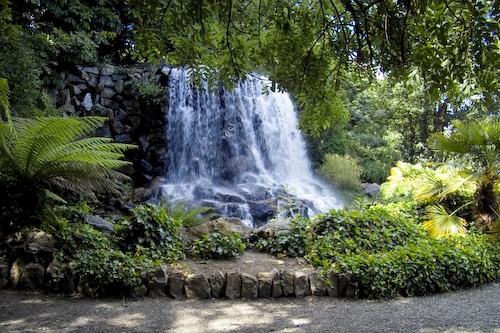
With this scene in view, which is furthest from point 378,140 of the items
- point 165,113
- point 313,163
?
point 165,113

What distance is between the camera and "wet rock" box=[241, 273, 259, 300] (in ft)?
13.3

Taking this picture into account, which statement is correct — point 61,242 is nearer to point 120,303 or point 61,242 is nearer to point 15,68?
point 120,303

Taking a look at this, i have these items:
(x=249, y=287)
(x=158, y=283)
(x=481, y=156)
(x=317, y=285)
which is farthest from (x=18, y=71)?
(x=481, y=156)

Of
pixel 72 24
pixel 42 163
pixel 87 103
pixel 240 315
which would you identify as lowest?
pixel 240 315

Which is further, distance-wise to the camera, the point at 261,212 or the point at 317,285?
the point at 261,212

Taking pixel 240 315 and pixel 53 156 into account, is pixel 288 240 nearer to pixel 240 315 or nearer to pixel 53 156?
pixel 240 315

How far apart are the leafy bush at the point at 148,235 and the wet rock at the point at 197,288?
1.80 ft

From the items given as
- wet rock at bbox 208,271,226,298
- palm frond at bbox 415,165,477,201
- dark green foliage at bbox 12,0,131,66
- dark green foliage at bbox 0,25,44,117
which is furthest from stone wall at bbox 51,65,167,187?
wet rock at bbox 208,271,226,298

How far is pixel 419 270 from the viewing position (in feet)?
14.7

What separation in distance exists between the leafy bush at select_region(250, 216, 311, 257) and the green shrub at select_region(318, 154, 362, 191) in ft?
21.6

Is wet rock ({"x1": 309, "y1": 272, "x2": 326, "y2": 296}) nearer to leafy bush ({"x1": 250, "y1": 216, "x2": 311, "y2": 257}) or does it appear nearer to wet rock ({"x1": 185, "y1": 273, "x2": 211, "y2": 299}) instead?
leafy bush ({"x1": 250, "y1": 216, "x2": 311, "y2": 257})

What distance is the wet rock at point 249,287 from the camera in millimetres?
4039

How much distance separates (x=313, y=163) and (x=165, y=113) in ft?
15.2

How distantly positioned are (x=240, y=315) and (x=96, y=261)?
139 cm
